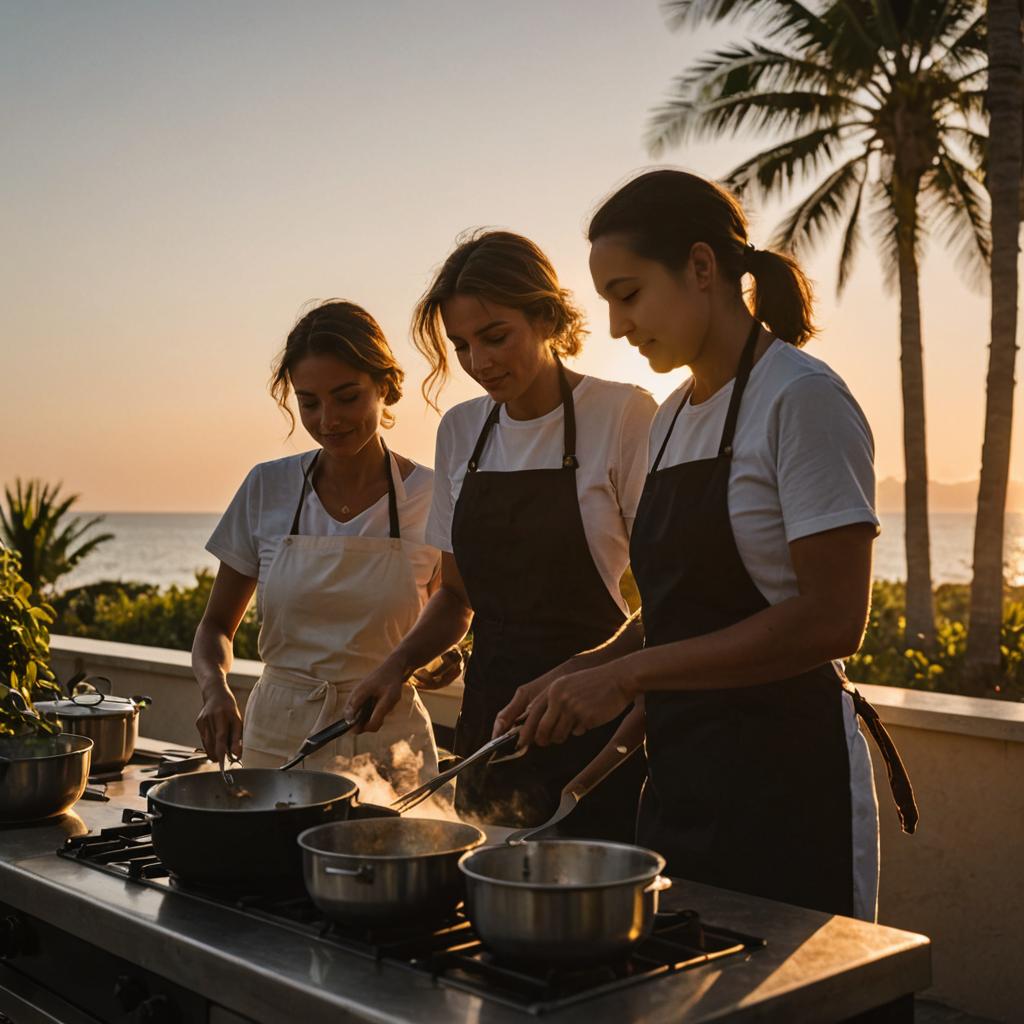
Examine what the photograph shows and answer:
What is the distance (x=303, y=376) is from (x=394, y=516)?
1.35ft

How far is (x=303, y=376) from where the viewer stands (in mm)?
2855

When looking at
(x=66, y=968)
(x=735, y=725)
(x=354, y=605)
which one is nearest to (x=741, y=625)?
(x=735, y=725)

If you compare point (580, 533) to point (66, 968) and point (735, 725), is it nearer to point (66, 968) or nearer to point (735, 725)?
point (735, 725)

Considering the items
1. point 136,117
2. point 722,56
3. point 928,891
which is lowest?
point 928,891

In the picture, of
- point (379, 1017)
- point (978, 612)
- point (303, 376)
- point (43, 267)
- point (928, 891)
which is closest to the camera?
point (379, 1017)

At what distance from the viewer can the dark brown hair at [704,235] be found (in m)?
2.03

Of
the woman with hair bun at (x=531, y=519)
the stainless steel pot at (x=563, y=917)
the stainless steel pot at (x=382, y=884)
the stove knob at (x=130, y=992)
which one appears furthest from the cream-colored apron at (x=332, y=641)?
the stainless steel pot at (x=563, y=917)

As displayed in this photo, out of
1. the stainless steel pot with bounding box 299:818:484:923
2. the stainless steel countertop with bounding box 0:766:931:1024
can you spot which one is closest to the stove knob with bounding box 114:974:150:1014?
the stainless steel countertop with bounding box 0:766:931:1024

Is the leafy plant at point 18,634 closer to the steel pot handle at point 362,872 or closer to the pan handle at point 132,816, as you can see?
the pan handle at point 132,816

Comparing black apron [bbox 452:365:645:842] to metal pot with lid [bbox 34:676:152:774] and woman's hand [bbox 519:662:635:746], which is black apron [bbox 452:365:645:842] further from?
metal pot with lid [bbox 34:676:152:774]

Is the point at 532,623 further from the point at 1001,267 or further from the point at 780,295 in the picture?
the point at 1001,267

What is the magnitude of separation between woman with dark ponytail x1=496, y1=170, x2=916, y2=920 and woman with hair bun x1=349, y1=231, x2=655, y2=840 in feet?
1.21

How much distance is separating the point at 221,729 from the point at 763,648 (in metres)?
1.24

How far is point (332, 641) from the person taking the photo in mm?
2928
